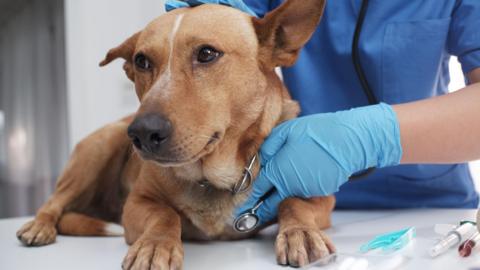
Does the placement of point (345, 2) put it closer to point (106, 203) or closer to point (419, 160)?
point (419, 160)

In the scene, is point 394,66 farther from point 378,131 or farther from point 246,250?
point 246,250

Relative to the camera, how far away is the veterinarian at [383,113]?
4.01ft

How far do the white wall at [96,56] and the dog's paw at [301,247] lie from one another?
1742 millimetres

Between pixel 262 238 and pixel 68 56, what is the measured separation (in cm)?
171

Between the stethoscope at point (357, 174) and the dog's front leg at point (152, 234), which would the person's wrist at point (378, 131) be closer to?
the stethoscope at point (357, 174)

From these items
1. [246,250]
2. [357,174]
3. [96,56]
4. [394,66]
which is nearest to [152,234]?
[246,250]

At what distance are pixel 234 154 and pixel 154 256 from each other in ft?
1.14

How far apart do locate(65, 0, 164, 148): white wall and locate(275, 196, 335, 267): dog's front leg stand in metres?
1.58

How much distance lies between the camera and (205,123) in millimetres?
1016

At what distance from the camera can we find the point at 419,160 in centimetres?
129

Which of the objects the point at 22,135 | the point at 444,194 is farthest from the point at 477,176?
the point at 22,135

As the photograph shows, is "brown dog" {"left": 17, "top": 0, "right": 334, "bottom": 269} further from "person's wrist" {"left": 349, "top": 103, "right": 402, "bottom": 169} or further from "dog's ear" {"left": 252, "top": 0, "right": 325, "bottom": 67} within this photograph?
"person's wrist" {"left": 349, "top": 103, "right": 402, "bottom": 169}

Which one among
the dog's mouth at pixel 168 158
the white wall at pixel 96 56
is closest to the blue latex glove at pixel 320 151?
the dog's mouth at pixel 168 158

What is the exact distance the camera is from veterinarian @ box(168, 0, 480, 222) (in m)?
1.22
